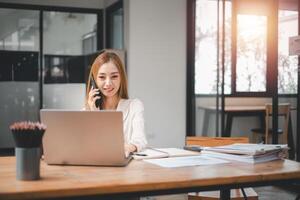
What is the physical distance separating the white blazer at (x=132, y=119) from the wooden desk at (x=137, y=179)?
59 cm

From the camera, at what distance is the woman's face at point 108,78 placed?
2.52 m

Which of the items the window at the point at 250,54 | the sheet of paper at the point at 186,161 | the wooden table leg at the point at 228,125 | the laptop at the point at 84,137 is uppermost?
the window at the point at 250,54

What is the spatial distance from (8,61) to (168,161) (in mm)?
5347

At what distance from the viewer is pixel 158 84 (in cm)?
582

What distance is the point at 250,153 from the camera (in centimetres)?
194

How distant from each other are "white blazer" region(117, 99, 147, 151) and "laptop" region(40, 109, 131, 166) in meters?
0.66

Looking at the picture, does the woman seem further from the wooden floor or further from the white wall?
the white wall

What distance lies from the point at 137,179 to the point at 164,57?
4.38m

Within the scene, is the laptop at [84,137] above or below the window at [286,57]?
A: below

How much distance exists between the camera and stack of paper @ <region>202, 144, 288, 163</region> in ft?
6.38

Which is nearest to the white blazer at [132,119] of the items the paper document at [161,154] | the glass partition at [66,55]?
the paper document at [161,154]

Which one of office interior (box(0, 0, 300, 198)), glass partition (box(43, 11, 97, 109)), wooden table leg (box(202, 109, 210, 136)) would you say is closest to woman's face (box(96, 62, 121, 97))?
office interior (box(0, 0, 300, 198))

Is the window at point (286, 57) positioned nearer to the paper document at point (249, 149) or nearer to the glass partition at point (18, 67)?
the paper document at point (249, 149)

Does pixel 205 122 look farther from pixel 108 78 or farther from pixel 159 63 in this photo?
pixel 108 78
